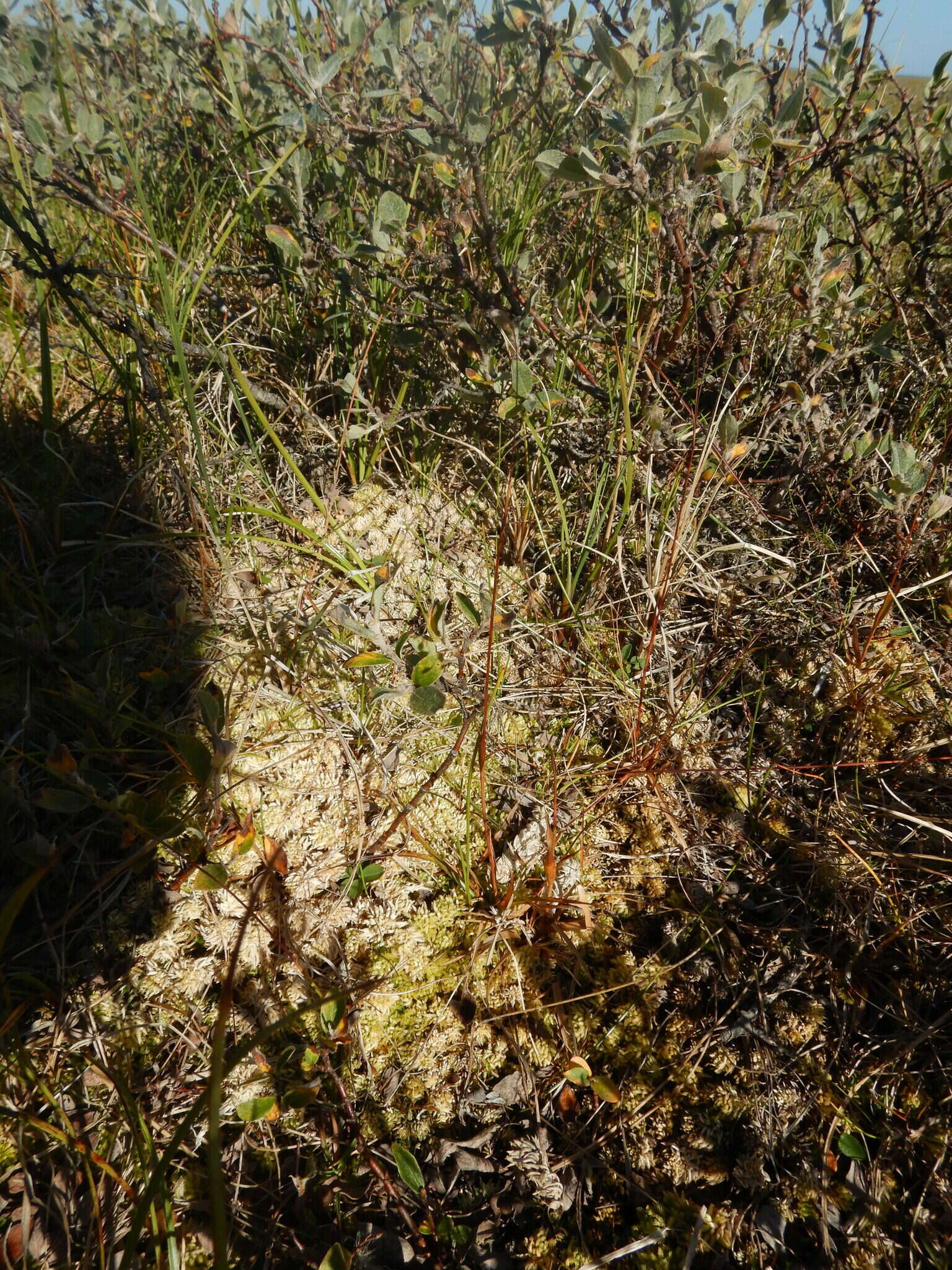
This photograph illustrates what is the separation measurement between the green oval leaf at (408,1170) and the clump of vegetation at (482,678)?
0.11 ft

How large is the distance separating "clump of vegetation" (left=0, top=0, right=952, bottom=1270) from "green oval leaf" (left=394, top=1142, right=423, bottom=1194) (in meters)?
0.03

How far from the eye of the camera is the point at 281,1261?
112cm

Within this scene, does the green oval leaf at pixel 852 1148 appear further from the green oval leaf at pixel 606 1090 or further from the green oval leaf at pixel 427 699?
the green oval leaf at pixel 427 699

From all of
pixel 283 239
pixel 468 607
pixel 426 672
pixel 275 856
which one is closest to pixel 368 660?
pixel 426 672

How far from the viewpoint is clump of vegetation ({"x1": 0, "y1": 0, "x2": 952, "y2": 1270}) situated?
1.22 metres

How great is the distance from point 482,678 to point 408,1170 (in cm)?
98

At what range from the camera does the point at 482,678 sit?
1717 millimetres

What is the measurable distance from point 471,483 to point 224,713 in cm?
99

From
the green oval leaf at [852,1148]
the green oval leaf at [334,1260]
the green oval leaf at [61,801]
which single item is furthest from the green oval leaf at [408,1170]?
the green oval leaf at [61,801]

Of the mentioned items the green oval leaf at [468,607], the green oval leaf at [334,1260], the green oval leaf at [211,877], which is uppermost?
the green oval leaf at [468,607]

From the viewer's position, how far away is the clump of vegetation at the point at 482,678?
1218 mm

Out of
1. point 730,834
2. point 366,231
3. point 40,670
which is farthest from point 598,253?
point 40,670

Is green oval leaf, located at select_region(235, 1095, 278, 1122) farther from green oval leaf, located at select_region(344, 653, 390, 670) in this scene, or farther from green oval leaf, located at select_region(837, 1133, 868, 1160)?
green oval leaf, located at select_region(837, 1133, 868, 1160)

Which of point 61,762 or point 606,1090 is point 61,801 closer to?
point 61,762
